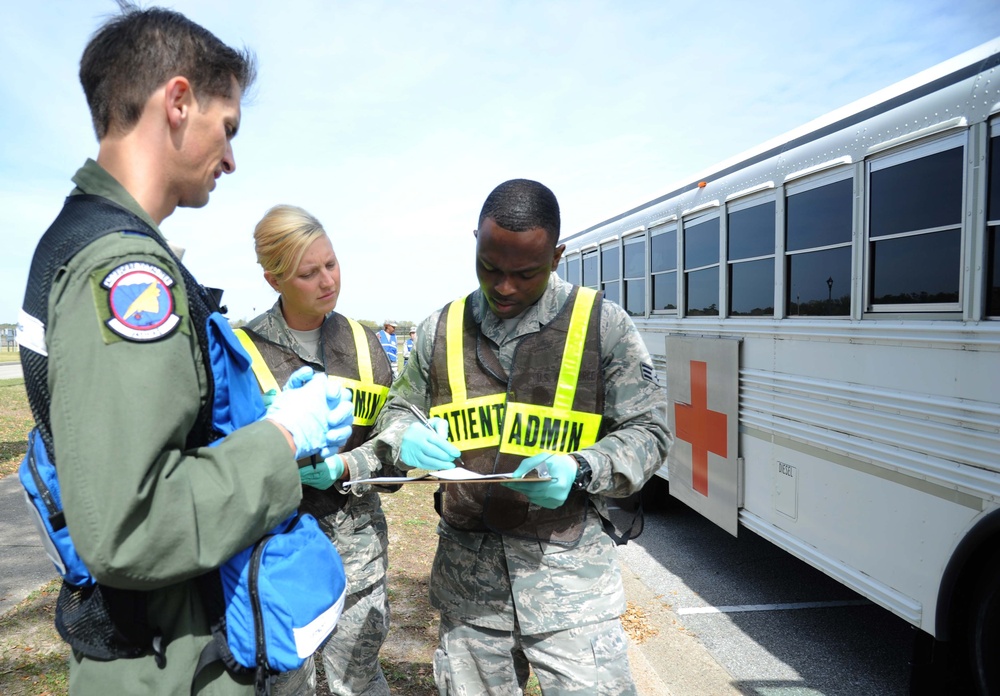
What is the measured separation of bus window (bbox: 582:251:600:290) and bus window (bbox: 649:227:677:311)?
4.93 ft

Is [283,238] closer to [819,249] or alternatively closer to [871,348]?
[871,348]

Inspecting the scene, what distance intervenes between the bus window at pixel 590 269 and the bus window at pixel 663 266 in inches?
59.1

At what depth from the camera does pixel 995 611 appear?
9.69 feet

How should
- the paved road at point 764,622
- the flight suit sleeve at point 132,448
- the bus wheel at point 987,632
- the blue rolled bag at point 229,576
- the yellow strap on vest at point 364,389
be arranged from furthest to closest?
1. the paved road at point 764,622
2. the bus wheel at point 987,632
3. the yellow strap on vest at point 364,389
4. the blue rolled bag at point 229,576
5. the flight suit sleeve at point 132,448

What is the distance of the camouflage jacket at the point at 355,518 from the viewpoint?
246 cm

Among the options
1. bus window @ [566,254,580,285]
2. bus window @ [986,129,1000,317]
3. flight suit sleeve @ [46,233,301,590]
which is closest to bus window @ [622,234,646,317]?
bus window @ [566,254,580,285]

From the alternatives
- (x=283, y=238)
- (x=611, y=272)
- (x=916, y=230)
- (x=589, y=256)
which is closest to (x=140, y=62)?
(x=283, y=238)

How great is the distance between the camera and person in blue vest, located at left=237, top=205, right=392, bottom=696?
8.30 feet

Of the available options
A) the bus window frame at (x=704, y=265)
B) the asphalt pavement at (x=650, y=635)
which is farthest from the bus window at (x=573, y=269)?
the asphalt pavement at (x=650, y=635)

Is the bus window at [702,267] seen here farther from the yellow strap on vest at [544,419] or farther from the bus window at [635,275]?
the yellow strap on vest at [544,419]

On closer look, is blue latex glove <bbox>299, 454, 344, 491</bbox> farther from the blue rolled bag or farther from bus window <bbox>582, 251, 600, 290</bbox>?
bus window <bbox>582, 251, 600, 290</bbox>

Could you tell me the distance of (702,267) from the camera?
221 inches

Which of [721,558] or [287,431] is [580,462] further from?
[721,558]

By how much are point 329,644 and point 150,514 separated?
1796 millimetres
